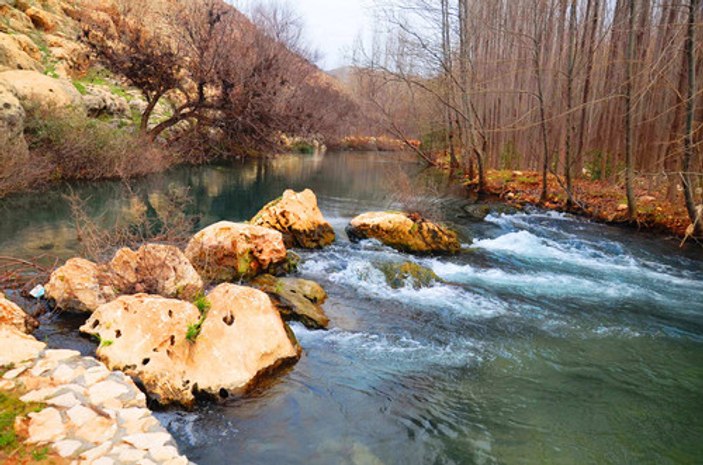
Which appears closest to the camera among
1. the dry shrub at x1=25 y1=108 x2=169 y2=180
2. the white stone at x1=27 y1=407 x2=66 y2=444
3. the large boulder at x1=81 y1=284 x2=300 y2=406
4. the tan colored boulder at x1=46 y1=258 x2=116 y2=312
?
the white stone at x1=27 y1=407 x2=66 y2=444

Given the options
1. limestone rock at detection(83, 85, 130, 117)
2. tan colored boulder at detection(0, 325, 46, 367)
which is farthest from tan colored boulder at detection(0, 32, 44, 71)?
tan colored boulder at detection(0, 325, 46, 367)

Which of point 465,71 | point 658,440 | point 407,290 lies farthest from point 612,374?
point 465,71

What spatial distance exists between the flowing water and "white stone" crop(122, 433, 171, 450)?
2.13 ft

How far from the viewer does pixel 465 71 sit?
16.9 m

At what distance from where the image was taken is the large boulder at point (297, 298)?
6.02 metres

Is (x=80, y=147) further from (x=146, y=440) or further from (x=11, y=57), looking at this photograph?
(x=146, y=440)

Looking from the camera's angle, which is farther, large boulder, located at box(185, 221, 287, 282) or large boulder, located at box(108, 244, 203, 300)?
large boulder, located at box(185, 221, 287, 282)

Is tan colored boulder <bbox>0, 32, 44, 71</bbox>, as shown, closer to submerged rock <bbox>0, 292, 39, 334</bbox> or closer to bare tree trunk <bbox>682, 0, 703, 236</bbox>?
submerged rock <bbox>0, 292, 39, 334</bbox>

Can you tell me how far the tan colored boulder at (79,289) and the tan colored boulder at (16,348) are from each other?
4.25ft

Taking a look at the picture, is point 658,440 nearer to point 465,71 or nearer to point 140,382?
point 140,382

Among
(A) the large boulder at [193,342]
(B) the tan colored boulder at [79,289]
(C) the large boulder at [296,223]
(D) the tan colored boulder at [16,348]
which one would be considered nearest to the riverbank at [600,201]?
(C) the large boulder at [296,223]

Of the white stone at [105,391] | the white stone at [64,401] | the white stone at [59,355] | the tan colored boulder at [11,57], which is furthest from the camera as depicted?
the tan colored boulder at [11,57]

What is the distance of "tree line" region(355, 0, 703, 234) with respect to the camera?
36.6ft

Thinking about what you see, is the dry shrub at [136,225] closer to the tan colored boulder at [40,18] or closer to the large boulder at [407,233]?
the large boulder at [407,233]
